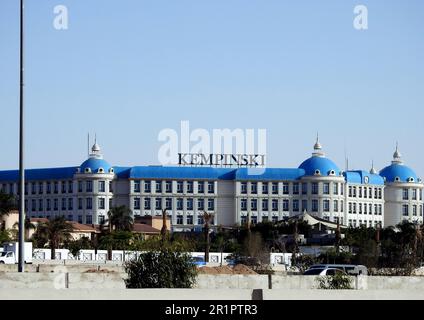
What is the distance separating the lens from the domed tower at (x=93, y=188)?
188 meters

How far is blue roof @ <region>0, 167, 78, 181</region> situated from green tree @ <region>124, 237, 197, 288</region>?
155541 mm

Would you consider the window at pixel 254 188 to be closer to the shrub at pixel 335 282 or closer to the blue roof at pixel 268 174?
the blue roof at pixel 268 174

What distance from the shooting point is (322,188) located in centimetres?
19288

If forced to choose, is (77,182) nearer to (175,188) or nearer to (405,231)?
(175,188)

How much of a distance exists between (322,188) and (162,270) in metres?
158

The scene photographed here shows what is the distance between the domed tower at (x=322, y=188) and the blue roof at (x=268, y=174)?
1.40 m

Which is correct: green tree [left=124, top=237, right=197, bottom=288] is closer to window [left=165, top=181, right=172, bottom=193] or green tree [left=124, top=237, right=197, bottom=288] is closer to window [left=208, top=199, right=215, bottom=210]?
window [left=165, top=181, right=172, bottom=193]

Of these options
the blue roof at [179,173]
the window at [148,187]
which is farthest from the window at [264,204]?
the window at [148,187]

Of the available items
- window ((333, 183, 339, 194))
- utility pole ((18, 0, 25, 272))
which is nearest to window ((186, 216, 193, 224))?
window ((333, 183, 339, 194))

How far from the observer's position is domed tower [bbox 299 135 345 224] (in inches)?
7569

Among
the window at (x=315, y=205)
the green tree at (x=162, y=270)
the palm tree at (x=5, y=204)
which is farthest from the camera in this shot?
the window at (x=315, y=205)

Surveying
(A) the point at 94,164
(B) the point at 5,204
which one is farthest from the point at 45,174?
(B) the point at 5,204

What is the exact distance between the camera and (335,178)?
631ft

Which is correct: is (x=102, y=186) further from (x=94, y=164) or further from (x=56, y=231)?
(x=56, y=231)
